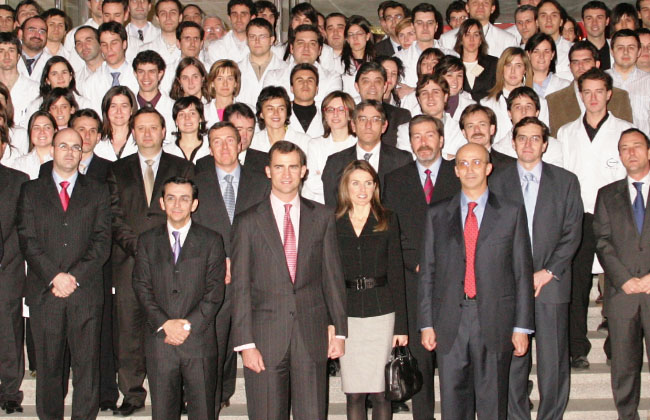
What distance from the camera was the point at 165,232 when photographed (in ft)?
18.4

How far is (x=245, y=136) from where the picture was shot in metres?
6.78

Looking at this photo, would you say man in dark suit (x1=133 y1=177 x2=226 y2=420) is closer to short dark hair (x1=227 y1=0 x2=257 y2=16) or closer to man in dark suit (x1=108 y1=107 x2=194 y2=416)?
man in dark suit (x1=108 y1=107 x2=194 y2=416)

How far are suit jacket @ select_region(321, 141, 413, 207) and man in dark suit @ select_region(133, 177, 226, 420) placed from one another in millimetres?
1199


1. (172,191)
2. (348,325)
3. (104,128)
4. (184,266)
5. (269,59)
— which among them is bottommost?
(348,325)

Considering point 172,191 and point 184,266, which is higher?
point 172,191

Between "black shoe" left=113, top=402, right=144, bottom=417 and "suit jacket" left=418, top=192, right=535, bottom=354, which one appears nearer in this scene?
"suit jacket" left=418, top=192, right=535, bottom=354

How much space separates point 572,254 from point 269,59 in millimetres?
4071

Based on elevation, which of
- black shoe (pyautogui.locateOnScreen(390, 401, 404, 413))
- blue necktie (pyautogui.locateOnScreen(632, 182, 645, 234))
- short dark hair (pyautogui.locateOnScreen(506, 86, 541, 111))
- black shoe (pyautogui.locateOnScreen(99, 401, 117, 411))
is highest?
short dark hair (pyautogui.locateOnScreen(506, 86, 541, 111))

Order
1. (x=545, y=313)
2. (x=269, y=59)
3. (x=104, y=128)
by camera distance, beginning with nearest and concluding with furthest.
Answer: (x=545, y=313), (x=104, y=128), (x=269, y=59)

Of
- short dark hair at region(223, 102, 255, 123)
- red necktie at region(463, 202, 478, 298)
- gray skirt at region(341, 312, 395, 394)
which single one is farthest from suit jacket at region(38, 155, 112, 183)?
red necktie at region(463, 202, 478, 298)

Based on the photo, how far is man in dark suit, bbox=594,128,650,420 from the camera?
5961 millimetres

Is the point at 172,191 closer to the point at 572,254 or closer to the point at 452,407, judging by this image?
the point at 452,407

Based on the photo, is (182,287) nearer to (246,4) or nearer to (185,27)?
(185,27)

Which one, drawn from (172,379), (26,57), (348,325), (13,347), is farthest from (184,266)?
(26,57)
